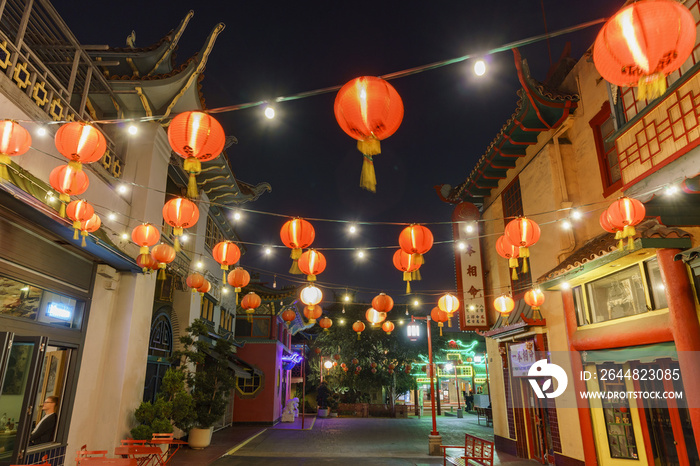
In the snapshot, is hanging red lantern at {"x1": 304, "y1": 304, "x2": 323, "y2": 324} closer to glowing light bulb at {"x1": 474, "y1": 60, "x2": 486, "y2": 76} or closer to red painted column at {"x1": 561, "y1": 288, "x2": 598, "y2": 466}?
red painted column at {"x1": 561, "y1": 288, "x2": 598, "y2": 466}

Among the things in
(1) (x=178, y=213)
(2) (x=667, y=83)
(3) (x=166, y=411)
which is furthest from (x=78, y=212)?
(2) (x=667, y=83)

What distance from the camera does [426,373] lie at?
35781mm

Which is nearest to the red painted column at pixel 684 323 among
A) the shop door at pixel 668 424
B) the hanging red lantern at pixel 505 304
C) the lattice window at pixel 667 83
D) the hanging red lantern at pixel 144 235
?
the shop door at pixel 668 424

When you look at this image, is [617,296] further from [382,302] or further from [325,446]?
[325,446]

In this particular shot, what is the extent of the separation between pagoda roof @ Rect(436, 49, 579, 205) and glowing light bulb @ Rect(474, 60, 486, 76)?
4603 mm

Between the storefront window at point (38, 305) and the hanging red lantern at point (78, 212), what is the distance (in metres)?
1.22

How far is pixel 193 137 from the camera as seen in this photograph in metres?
5.73

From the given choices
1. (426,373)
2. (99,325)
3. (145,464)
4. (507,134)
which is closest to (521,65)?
(507,134)

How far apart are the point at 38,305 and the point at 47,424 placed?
2441mm

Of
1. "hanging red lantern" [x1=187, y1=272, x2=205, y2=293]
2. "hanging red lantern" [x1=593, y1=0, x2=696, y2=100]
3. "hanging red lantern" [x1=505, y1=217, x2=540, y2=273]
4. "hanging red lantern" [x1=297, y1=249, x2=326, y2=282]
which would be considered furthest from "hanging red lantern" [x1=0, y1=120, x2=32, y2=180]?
"hanging red lantern" [x1=505, y1=217, x2=540, y2=273]

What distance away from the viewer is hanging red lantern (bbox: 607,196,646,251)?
6.79 meters

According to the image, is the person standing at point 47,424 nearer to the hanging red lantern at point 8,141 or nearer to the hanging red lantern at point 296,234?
the hanging red lantern at point 8,141

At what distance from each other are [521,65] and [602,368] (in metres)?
7.41

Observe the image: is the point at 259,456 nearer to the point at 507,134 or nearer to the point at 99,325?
the point at 99,325
